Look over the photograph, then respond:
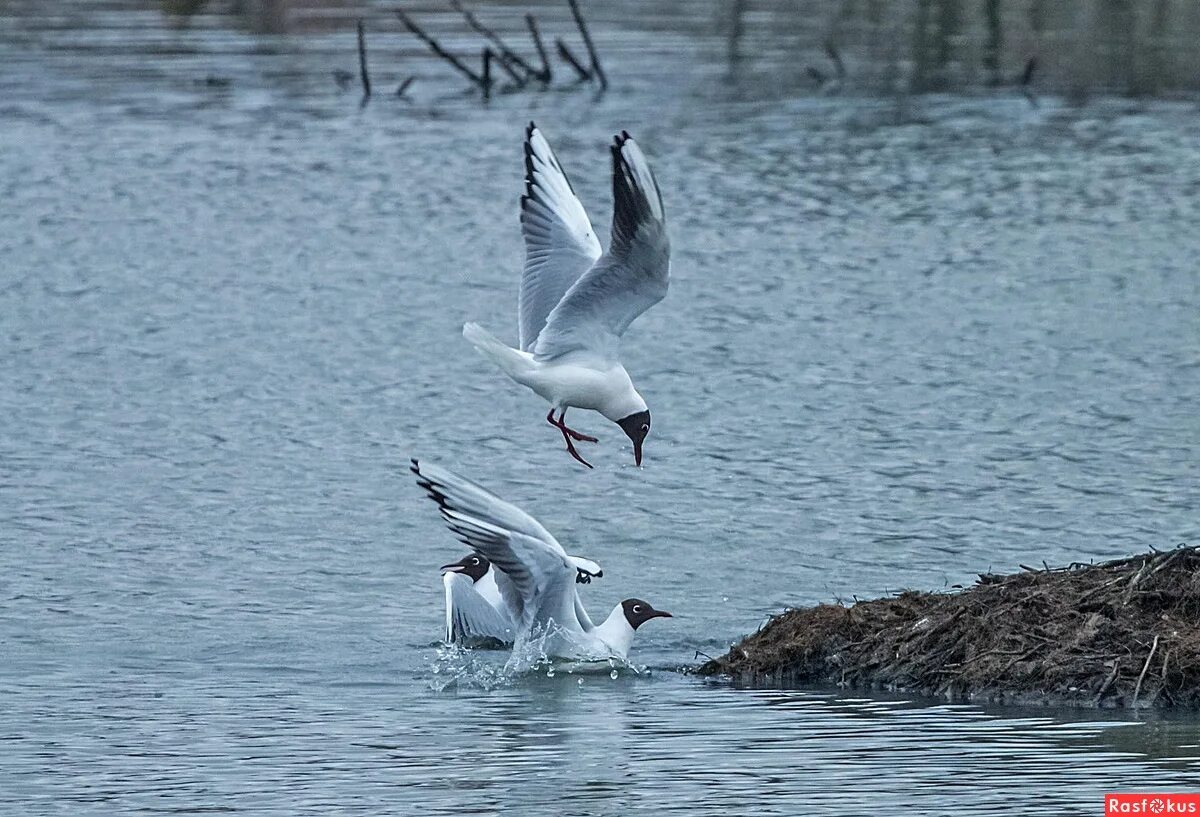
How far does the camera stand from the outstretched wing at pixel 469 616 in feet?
38.3

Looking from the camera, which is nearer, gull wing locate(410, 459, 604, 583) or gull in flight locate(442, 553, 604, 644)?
gull wing locate(410, 459, 604, 583)

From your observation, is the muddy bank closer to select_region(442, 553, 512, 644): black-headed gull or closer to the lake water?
the lake water

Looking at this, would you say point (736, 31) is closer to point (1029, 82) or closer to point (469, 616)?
point (1029, 82)

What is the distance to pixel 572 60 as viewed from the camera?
31547 mm

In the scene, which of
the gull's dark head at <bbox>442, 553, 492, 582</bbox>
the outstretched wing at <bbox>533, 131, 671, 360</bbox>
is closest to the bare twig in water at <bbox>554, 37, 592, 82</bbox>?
the gull's dark head at <bbox>442, 553, 492, 582</bbox>

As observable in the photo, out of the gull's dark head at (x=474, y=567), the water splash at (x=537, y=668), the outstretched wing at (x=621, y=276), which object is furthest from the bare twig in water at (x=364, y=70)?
the outstretched wing at (x=621, y=276)

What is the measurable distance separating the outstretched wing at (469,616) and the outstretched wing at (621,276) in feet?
5.78

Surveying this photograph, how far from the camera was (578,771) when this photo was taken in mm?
9117

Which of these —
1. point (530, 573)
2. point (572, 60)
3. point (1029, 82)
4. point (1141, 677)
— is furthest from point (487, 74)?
point (1141, 677)

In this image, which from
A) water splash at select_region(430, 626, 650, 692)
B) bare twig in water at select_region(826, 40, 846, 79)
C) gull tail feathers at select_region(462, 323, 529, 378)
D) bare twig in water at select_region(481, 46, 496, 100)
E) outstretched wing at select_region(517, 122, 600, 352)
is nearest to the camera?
gull tail feathers at select_region(462, 323, 529, 378)

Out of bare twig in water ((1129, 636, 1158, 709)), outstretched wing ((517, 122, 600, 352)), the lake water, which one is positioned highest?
outstretched wing ((517, 122, 600, 352))

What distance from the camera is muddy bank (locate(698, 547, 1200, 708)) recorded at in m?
9.66

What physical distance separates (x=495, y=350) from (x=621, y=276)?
0.65 metres

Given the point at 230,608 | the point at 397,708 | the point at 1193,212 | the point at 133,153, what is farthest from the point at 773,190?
the point at 397,708
